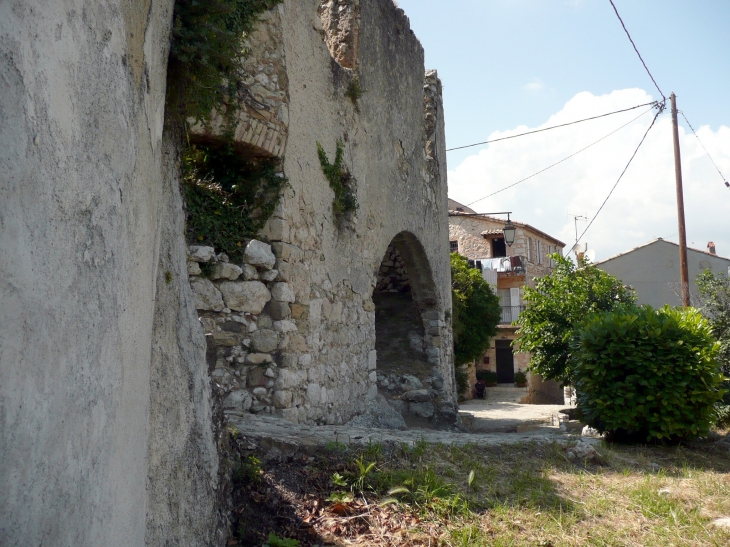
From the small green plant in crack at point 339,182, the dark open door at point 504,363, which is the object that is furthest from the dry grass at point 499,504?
the dark open door at point 504,363

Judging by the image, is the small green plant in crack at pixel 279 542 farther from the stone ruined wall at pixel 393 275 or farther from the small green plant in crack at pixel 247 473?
the stone ruined wall at pixel 393 275

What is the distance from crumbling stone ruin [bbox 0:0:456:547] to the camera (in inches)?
54.7

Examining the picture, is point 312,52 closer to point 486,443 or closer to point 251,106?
point 251,106

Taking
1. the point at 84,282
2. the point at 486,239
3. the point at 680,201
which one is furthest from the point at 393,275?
the point at 486,239

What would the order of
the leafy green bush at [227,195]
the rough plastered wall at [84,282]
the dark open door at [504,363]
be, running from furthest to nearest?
the dark open door at [504,363], the leafy green bush at [227,195], the rough plastered wall at [84,282]

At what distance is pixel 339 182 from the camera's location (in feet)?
22.4

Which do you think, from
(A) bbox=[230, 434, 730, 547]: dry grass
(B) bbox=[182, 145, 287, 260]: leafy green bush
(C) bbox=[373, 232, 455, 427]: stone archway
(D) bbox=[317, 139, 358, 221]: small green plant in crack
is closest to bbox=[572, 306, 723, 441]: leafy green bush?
(A) bbox=[230, 434, 730, 547]: dry grass

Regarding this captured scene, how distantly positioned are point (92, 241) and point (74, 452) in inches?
20.9

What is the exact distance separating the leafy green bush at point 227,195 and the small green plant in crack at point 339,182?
1.03 metres

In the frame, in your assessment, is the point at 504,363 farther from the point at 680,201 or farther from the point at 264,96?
the point at 264,96

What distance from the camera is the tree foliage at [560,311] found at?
11688mm

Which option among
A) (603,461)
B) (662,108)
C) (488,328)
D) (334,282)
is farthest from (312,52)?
(488,328)

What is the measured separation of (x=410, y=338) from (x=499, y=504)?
22.0 feet

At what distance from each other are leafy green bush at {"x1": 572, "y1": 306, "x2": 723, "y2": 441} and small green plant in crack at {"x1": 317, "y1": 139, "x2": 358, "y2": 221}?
9.93ft
